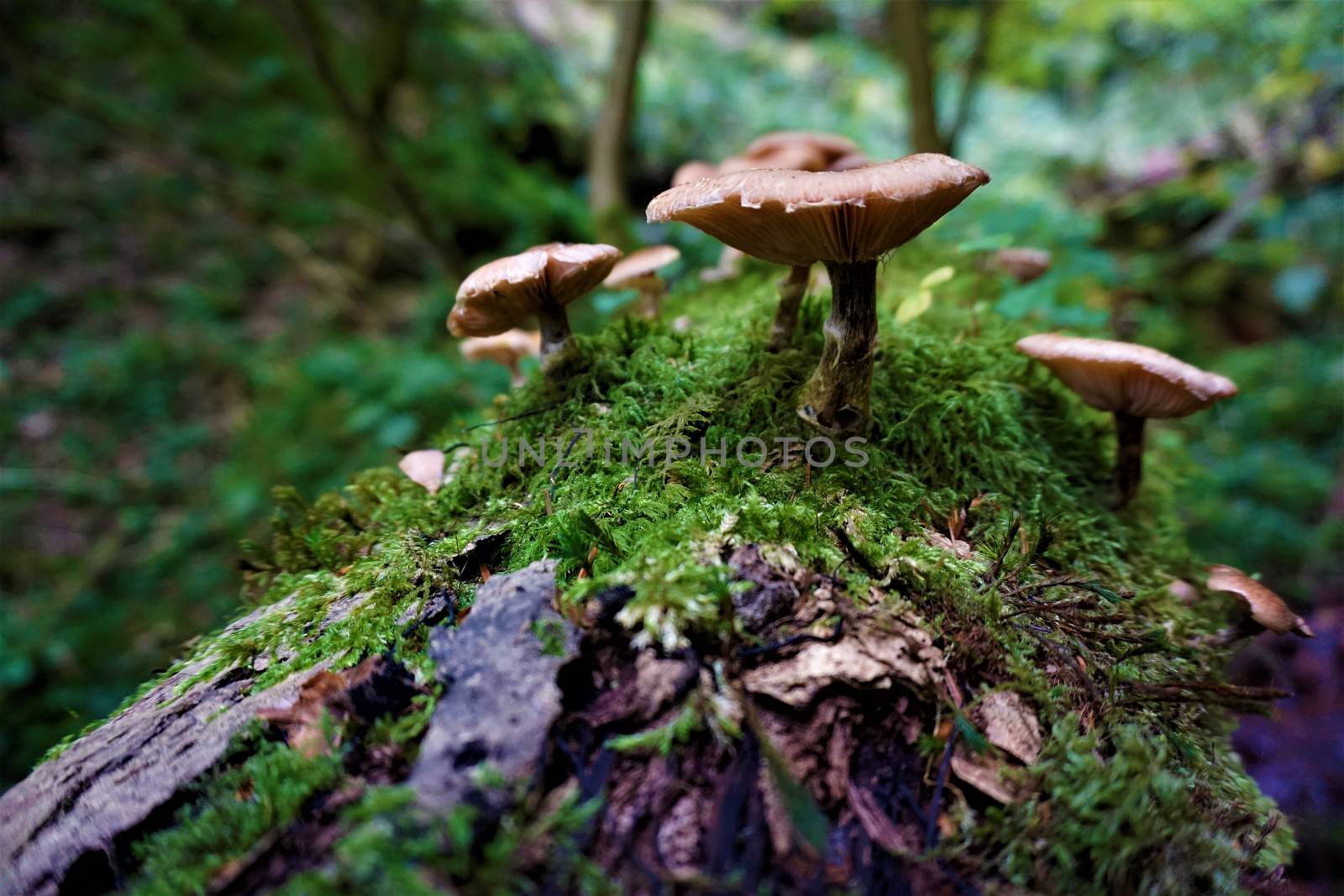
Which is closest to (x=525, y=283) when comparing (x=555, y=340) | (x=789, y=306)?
(x=555, y=340)

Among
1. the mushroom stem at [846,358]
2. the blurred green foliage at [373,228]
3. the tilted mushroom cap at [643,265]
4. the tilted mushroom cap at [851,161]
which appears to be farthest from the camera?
the blurred green foliage at [373,228]

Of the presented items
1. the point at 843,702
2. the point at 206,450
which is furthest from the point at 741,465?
the point at 206,450

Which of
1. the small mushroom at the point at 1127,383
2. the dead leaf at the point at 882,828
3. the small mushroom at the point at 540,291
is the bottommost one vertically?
the dead leaf at the point at 882,828

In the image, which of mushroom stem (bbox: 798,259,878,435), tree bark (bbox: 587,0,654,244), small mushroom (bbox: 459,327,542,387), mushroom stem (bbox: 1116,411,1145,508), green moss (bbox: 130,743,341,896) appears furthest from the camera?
tree bark (bbox: 587,0,654,244)

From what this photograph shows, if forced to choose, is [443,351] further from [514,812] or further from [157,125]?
[514,812]

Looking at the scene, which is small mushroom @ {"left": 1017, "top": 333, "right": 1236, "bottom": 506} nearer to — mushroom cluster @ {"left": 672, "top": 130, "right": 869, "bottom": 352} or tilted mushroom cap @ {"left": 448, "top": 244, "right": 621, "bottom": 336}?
mushroom cluster @ {"left": 672, "top": 130, "right": 869, "bottom": 352}

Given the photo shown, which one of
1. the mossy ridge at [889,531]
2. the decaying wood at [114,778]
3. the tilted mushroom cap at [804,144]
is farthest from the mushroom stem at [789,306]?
the decaying wood at [114,778]

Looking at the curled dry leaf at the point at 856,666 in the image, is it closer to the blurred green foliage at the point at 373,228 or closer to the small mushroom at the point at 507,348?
the small mushroom at the point at 507,348

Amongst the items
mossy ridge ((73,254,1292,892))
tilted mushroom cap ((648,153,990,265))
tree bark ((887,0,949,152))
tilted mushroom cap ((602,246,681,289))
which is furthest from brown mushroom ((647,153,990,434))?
tree bark ((887,0,949,152))
